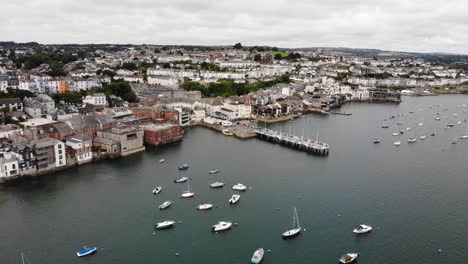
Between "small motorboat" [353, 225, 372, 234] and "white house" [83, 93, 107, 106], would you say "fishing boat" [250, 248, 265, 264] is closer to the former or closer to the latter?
"small motorboat" [353, 225, 372, 234]

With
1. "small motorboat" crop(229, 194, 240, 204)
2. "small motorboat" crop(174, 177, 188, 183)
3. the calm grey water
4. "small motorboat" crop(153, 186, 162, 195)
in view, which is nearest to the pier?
the calm grey water

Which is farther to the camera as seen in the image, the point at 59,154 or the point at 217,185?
the point at 59,154

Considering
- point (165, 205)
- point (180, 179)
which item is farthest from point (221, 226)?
point (180, 179)

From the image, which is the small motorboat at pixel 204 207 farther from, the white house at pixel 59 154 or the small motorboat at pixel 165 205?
the white house at pixel 59 154

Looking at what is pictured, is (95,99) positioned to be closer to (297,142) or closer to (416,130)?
(297,142)

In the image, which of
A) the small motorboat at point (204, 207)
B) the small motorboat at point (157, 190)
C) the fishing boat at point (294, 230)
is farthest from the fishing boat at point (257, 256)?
the small motorboat at point (157, 190)
